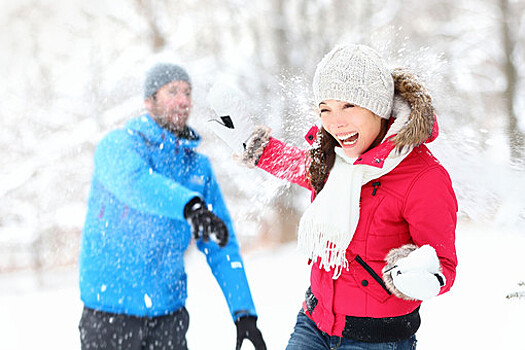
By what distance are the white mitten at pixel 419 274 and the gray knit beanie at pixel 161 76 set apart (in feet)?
3.68

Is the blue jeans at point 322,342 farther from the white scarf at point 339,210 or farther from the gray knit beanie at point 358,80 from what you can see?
the gray knit beanie at point 358,80

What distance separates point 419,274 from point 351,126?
1.73 ft

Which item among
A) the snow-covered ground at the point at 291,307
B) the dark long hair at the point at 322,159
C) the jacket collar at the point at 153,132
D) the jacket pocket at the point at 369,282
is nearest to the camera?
the jacket pocket at the point at 369,282

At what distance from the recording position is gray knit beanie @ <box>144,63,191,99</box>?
2.05 meters

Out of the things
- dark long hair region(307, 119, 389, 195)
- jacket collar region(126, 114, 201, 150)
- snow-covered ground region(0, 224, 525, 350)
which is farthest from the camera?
snow-covered ground region(0, 224, 525, 350)

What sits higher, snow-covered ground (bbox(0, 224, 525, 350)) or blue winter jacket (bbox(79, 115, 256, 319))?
blue winter jacket (bbox(79, 115, 256, 319))

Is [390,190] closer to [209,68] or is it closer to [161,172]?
[161,172]

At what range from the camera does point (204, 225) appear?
1701mm

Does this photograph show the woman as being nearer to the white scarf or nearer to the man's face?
the white scarf

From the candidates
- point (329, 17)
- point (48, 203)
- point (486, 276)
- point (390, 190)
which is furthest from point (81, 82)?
point (390, 190)

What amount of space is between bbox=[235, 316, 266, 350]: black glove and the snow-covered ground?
2.43 metres

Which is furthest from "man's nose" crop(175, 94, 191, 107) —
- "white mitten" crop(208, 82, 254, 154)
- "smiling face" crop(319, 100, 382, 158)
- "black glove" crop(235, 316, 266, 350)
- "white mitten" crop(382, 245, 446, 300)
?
"white mitten" crop(382, 245, 446, 300)

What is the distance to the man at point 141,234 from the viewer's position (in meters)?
1.93

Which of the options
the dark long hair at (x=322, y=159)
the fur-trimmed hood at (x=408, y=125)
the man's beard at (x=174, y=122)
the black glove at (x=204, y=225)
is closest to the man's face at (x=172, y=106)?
the man's beard at (x=174, y=122)
